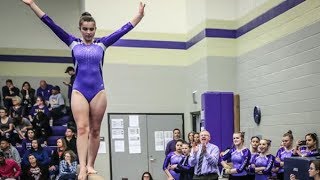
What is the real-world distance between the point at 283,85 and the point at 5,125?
20.8 ft

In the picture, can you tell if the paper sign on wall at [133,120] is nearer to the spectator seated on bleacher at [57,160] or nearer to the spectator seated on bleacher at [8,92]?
the spectator seated on bleacher at [57,160]

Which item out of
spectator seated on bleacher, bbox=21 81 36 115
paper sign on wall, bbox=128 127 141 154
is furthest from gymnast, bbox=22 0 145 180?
spectator seated on bleacher, bbox=21 81 36 115

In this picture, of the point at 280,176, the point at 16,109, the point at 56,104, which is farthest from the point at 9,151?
the point at 280,176

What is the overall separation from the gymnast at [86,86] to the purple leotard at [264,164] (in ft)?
13.7

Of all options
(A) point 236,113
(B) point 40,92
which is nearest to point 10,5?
(B) point 40,92

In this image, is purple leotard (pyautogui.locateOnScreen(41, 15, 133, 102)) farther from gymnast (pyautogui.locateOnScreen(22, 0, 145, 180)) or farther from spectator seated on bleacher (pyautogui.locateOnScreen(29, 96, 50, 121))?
spectator seated on bleacher (pyautogui.locateOnScreen(29, 96, 50, 121))

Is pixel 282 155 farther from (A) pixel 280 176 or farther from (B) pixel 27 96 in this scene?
(B) pixel 27 96

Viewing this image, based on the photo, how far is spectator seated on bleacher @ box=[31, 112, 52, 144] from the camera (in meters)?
10.8

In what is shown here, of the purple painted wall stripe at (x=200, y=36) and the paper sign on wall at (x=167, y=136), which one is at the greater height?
the purple painted wall stripe at (x=200, y=36)

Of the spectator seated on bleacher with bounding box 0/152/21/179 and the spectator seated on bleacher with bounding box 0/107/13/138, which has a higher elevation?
the spectator seated on bleacher with bounding box 0/107/13/138

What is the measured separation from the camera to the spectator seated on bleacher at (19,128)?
33.4 ft

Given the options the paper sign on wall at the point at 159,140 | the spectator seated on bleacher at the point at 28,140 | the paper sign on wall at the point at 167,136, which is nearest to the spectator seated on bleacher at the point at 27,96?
the spectator seated on bleacher at the point at 28,140

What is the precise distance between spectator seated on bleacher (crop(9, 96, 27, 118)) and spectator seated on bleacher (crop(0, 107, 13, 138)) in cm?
104

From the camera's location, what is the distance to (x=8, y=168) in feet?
28.7
